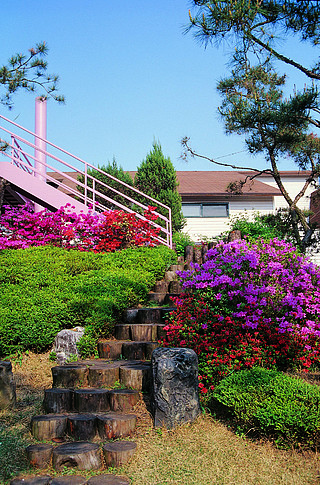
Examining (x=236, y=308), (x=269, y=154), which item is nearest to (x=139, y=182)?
(x=269, y=154)

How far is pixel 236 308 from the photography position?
18.4 ft

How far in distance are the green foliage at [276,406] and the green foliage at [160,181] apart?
1250cm

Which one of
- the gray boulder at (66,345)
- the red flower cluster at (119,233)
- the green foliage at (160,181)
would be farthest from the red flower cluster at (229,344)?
the green foliage at (160,181)

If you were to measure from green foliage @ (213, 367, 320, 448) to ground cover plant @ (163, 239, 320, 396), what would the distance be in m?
0.60

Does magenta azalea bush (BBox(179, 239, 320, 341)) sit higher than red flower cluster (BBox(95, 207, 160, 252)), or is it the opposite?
red flower cluster (BBox(95, 207, 160, 252))

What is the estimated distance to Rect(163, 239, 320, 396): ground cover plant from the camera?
17.1 ft

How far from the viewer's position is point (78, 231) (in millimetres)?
10875

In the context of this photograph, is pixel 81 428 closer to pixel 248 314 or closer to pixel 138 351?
pixel 138 351

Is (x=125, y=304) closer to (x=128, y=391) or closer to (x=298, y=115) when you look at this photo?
(x=128, y=391)

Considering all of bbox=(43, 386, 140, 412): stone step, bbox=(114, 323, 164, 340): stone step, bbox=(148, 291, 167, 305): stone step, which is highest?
bbox=(148, 291, 167, 305): stone step

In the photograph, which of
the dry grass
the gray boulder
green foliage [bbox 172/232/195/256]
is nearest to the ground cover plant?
the dry grass

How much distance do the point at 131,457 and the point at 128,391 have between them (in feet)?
3.16

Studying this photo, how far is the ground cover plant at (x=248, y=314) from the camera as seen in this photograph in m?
5.20

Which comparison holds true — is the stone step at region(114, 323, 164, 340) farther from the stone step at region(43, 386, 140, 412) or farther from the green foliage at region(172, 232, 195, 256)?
the green foliage at region(172, 232, 195, 256)
